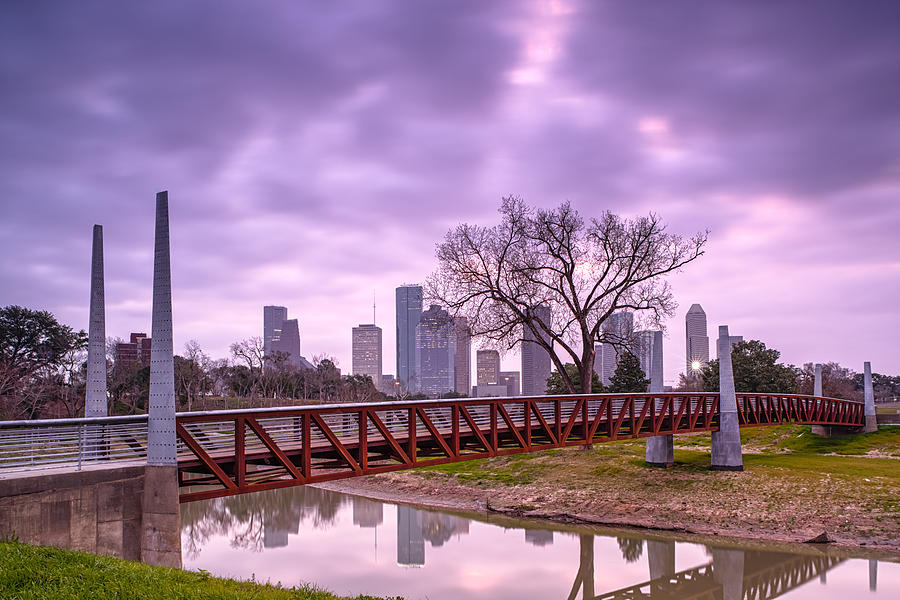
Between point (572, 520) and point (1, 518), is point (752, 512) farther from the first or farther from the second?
point (1, 518)

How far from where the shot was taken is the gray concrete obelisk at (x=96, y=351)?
17484 millimetres

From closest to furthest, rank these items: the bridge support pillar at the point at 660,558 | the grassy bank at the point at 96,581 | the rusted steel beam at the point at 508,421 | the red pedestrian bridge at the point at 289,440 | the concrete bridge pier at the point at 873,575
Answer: the grassy bank at the point at 96,581, the red pedestrian bridge at the point at 289,440, the concrete bridge pier at the point at 873,575, the bridge support pillar at the point at 660,558, the rusted steel beam at the point at 508,421

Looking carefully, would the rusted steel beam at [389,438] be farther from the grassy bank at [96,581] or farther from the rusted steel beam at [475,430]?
the grassy bank at [96,581]

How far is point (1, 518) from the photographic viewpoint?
41.1ft

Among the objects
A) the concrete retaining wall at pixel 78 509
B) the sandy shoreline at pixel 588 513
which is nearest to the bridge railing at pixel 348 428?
the concrete retaining wall at pixel 78 509

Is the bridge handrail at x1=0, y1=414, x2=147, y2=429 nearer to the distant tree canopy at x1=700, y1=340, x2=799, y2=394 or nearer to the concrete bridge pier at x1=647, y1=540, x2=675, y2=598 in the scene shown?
the concrete bridge pier at x1=647, y1=540, x2=675, y2=598

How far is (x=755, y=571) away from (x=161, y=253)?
2136 cm

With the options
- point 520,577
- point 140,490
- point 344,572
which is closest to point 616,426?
point 520,577

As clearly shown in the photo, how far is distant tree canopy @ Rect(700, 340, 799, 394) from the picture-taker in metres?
76.1

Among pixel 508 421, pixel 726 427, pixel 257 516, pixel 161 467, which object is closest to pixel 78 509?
pixel 161 467

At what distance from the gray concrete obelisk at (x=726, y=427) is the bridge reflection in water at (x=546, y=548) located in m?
10.5

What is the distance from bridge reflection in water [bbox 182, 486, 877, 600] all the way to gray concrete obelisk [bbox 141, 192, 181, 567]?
800cm


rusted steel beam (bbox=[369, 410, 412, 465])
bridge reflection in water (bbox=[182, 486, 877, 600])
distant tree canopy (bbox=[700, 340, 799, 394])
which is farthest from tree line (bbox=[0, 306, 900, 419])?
rusted steel beam (bbox=[369, 410, 412, 465])

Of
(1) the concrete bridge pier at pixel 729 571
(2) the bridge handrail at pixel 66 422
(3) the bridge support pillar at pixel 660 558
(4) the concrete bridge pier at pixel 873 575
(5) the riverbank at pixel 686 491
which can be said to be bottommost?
(3) the bridge support pillar at pixel 660 558
